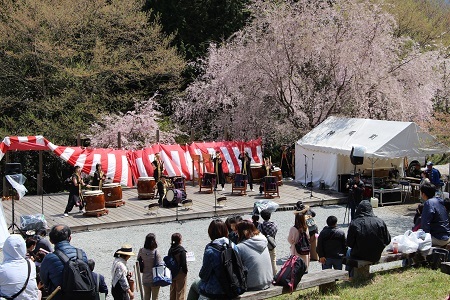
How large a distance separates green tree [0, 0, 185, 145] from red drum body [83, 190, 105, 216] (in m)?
8.53

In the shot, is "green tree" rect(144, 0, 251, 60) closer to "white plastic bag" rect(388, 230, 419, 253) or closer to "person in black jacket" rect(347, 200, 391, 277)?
"white plastic bag" rect(388, 230, 419, 253)

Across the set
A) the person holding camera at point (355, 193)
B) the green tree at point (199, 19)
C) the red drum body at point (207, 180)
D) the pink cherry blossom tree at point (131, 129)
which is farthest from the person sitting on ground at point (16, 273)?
the green tree at point (199, 19)

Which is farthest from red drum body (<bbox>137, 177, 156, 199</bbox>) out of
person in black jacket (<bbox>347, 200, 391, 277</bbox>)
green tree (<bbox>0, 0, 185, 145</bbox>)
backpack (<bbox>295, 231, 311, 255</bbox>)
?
person in black jacket (<bbox>347, 200, 391, 277</bbox>)

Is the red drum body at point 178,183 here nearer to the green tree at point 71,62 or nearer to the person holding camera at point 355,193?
the person holding camera at point 355,193

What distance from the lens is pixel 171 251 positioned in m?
8.24

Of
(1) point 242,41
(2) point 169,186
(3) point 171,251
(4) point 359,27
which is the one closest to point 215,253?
(3) point 171,251

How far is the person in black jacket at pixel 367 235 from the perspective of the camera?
8430 millimetres

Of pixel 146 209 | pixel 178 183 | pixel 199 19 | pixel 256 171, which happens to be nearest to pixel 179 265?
pixel 146 209

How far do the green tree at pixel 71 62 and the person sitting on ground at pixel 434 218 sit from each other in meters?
18.5

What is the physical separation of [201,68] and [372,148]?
531 inches

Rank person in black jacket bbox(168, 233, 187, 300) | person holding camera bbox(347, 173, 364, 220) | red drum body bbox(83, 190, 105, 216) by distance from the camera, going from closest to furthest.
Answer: person in black jacket bbox(168, 233, 187, 300) < person holding camera bbox(347, 173, 364, 220) < red drum body bbox(83, 190, 105, 216)

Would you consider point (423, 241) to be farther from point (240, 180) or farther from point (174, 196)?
point (240, 180)

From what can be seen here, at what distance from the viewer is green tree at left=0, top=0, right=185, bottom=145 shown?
979 inches

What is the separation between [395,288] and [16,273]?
17.1 ft
